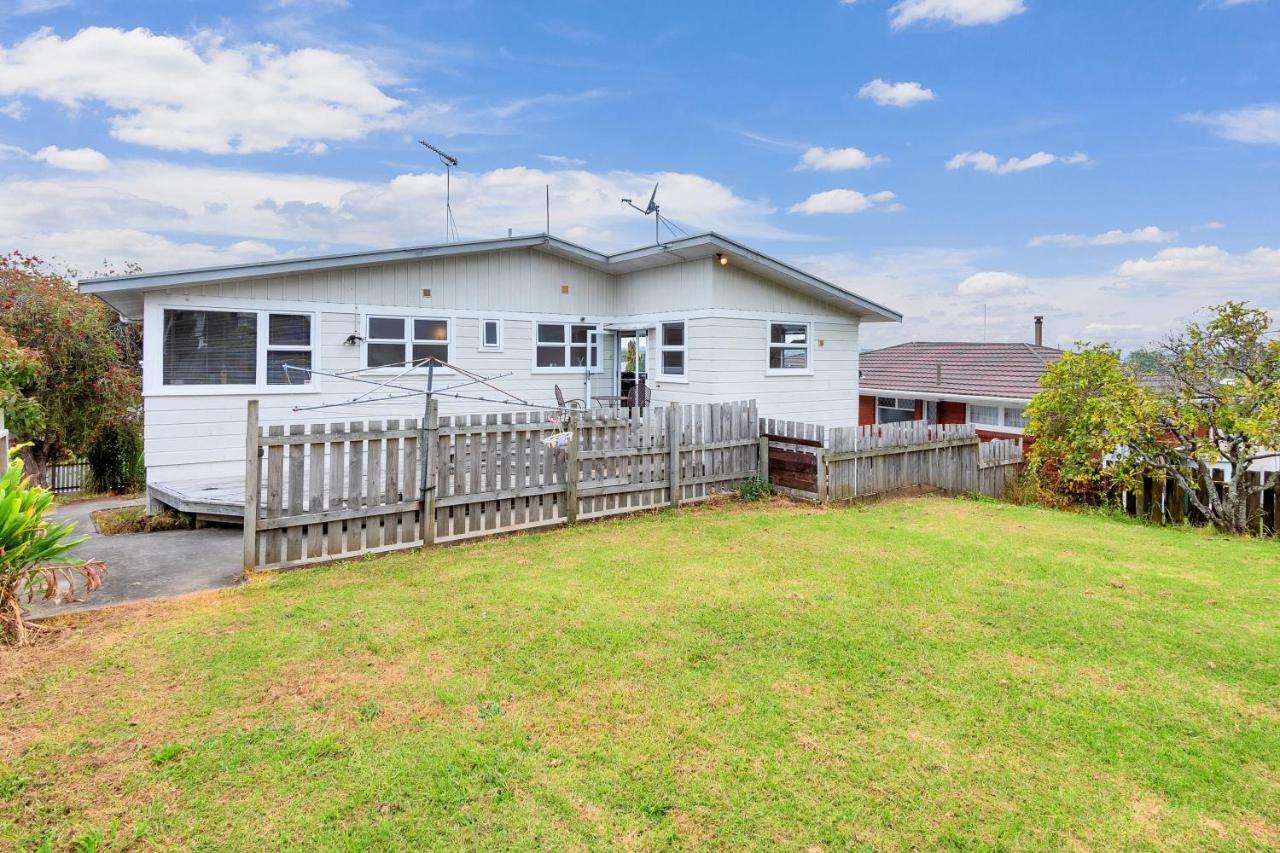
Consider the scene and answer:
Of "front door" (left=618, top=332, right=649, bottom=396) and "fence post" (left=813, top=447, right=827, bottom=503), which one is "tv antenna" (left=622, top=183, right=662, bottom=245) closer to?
"front door" (left=618, top=332, right=649, bottom=396)

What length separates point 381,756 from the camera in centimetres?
289

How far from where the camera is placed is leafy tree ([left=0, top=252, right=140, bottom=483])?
12.7 m

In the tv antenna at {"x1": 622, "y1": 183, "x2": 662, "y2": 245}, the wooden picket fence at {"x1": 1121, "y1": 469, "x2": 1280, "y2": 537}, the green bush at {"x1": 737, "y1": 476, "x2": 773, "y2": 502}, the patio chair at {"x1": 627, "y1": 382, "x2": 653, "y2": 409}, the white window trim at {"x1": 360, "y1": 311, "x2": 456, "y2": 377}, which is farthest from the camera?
the patio chair at {"x1": 627, "y1": 382, "x2": 653, "y2": 409}

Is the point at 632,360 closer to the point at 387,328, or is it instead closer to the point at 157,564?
the point at 387,328

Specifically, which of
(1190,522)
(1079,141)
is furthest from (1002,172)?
(1190,522)

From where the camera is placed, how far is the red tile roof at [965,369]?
1872 centimetres

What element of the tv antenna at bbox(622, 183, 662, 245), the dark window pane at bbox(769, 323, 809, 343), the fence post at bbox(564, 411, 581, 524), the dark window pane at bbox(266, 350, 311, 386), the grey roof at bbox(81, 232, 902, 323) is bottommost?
the fence post at bbox(564, 411, 581, 524)

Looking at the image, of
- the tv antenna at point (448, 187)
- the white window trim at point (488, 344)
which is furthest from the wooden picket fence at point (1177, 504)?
the tv antenna at point (448, 187)

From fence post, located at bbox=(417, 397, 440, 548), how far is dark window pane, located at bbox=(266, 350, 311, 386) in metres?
5.32

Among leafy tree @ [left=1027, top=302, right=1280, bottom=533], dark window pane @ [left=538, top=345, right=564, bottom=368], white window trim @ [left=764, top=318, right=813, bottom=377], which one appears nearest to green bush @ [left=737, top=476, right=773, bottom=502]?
white window trim @ [left=764, top=318, right=813, bottom=377]

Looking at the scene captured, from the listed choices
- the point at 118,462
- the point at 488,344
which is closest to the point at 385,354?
the point at 488,344

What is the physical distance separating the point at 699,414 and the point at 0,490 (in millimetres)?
7123

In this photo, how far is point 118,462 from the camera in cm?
1410

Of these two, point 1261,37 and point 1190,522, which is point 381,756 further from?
point 1261,37
